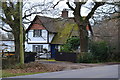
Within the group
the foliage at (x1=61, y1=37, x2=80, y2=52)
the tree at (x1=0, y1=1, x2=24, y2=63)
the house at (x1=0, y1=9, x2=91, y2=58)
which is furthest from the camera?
the house at (x1=0, y1=9, x2=91, y2=58)

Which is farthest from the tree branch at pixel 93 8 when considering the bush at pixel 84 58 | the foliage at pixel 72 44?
the foliage at pixel 72 44

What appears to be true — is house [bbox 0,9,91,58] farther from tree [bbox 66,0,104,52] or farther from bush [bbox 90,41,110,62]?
bush [bbox 90,41,110,62]

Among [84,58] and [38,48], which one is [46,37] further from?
[84,58]

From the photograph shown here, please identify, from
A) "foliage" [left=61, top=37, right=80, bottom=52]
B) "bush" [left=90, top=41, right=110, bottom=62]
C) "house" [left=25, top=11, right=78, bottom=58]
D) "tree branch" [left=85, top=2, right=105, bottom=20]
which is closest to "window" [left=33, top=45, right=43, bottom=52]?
"house" [left=25, top=11, right=78, bottom=58]

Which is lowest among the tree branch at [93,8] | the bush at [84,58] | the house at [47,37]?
the bush at [84,58]

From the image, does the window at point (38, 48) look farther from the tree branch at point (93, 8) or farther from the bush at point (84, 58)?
the tree branch at point (93, 8)

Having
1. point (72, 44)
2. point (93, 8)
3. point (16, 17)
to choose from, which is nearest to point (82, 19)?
point (93, 8)

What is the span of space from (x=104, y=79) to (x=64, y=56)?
636 inches

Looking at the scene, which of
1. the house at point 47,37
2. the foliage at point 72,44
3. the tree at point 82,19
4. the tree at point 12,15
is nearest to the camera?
the tree at point 12,15

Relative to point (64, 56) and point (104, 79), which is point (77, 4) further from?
point (104, 79)

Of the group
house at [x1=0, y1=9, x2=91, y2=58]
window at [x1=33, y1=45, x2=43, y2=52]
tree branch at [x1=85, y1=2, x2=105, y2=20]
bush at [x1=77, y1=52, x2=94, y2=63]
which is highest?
tree branch at [x1=85, y1=2, x2=105, y2=20]

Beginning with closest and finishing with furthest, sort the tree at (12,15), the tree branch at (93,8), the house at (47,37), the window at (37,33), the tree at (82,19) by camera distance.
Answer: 1. the tree at (12,15)
2. the tree branch at (93,8)
3. the tree at (82,19)
4. the house at (47,37)
5. the window at (37,33)

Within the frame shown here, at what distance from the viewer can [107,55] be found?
2973 centimetres

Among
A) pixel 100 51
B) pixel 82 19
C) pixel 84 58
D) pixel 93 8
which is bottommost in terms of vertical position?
pixel 84 58
